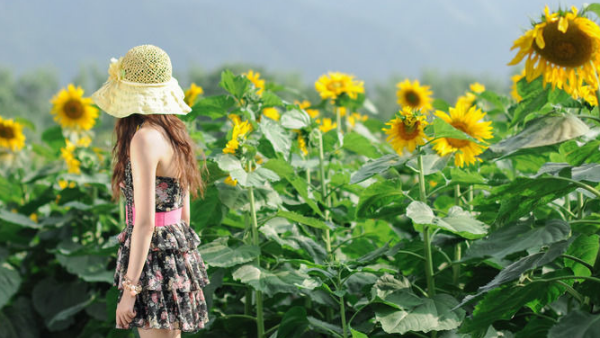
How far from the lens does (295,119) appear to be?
9.43ft

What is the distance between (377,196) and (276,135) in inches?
22.1

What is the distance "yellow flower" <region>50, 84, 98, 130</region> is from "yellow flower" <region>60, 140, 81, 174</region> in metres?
0.23

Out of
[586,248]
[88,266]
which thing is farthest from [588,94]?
[88,266]

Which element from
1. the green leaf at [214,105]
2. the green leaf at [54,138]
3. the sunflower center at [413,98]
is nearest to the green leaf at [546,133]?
the green leaf at [214,105]

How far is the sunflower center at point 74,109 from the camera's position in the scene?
179 inches

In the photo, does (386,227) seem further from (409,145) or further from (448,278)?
(409,145)

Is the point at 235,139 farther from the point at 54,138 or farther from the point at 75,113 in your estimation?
the point at 75,113

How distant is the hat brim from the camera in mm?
2158

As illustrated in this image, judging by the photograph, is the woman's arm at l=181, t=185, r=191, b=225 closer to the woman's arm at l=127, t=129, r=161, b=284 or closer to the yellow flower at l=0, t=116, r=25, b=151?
the woman's arm at l=127, t=129, r=161, b=284

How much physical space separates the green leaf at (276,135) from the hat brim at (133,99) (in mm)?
604

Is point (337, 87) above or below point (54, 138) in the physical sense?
above

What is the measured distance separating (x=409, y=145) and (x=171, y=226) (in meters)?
Result: 0.84

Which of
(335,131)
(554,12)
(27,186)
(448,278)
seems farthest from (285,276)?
(27,186)

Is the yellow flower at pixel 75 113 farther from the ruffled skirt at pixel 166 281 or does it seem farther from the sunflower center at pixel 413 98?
the ruffled skirt at pixel 166 281
